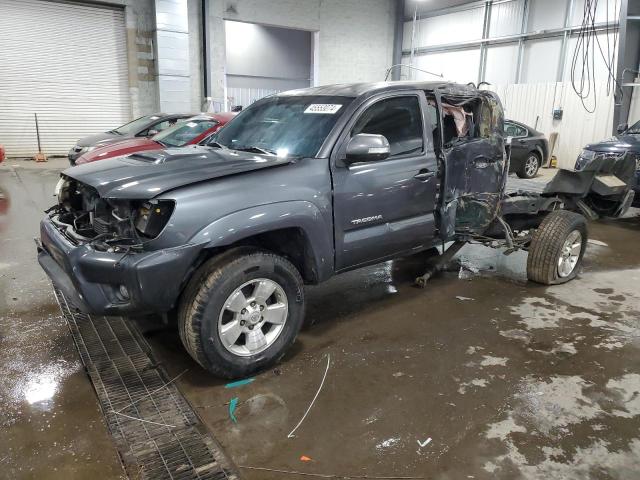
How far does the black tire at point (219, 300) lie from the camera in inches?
112

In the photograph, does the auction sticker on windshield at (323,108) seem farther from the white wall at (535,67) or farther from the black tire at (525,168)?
the white wall at (535,67)

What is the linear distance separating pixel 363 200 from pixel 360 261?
46 centimetres

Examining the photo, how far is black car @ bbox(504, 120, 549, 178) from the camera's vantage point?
462 inches

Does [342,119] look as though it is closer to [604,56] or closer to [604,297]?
[604,297]

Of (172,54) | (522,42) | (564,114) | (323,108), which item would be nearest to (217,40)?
(172,54)

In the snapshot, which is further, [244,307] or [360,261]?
[360,261]

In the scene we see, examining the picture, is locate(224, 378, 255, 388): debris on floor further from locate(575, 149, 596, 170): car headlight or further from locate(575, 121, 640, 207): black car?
locate(575, 149, 596, 170): car headlight

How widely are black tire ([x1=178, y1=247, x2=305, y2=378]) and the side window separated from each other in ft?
4.27

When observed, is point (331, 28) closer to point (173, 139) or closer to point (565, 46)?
point (565, 46)

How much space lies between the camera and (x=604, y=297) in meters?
4.62

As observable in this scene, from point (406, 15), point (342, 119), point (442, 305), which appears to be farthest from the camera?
point (406, 15)

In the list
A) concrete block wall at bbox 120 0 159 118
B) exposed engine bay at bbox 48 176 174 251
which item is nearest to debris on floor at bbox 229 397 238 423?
exposed engine bay at bbox 48 176 174 251

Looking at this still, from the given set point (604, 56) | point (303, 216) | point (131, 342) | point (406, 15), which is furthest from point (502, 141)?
point (406, 15)

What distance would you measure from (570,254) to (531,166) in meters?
7.93
